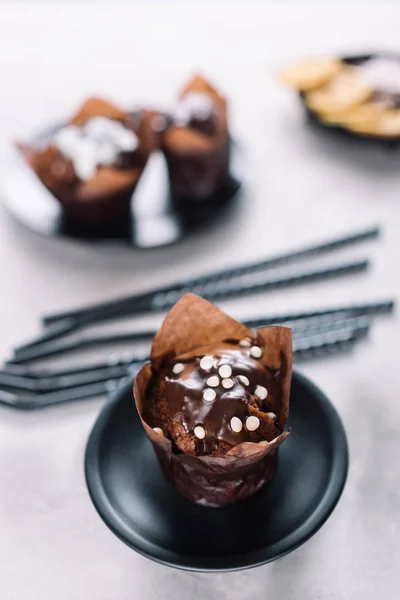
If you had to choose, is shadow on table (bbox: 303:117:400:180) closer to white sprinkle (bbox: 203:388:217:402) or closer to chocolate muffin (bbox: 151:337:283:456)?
chocolate muffin (bbox: 151:337:283:456)

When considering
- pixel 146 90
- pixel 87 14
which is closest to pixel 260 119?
pixel 146 90

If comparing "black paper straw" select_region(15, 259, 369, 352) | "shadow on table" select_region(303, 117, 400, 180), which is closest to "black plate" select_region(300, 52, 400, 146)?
"shadow on table" select_region(303, 117, 400, 180)

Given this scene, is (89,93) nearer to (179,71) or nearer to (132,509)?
(179,71)

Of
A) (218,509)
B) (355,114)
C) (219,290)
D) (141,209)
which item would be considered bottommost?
(218,509)

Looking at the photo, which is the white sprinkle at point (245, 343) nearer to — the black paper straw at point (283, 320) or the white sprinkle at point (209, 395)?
the white sprinkle at point (209, 395)

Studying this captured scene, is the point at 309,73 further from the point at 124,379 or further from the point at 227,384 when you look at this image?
the point at 227,384

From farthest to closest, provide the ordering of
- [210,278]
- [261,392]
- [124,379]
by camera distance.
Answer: [210,278]
[124,379]
[261,392]

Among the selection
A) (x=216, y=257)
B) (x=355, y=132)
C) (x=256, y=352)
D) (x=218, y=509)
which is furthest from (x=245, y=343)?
(x=355, y=132)
